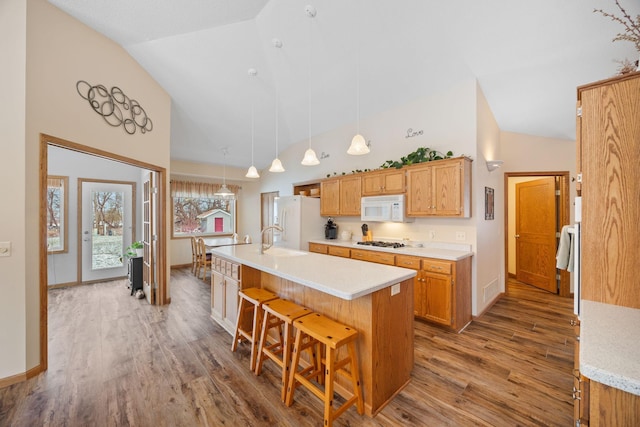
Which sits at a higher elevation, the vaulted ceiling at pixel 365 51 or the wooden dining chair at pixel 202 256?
the vaulted ceiling at pixel 365 51

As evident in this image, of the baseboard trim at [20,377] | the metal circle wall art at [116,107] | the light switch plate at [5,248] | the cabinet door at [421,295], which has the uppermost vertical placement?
the metal circle wall art at [116,107]

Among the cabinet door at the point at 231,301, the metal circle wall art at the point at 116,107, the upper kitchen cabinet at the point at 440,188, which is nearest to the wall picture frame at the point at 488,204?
the upper kitchen cabinet at the point at 440,188

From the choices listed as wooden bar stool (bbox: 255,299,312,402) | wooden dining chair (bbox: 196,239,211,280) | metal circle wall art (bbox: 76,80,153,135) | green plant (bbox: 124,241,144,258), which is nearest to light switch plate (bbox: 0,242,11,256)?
metal circle wall art (bbox: 76,80,153,135)

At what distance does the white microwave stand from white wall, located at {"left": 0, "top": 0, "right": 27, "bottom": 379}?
12.7ft

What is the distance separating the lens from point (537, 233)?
4.77 metres

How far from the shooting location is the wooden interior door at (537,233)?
4469 millimetres

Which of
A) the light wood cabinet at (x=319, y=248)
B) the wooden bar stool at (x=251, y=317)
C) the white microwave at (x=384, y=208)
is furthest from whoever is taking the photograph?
the light wood cabinet at (x=319, y=248)

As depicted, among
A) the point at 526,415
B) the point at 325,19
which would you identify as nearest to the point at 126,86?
the point at 325,19

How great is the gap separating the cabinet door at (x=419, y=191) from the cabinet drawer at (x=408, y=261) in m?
0.66

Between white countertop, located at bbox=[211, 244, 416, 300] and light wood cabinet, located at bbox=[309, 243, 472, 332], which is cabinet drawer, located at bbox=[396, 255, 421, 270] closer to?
light wood cabinet, located at bbox=[309, 243, 472, 332]

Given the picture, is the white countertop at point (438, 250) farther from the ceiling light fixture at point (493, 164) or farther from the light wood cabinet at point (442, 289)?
the ceiling light fixture at point (493, 164)

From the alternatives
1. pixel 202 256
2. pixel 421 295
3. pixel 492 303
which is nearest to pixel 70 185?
pixel 202 256

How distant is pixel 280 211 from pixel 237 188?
2.81 metres

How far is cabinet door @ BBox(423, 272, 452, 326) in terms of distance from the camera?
118 inches
